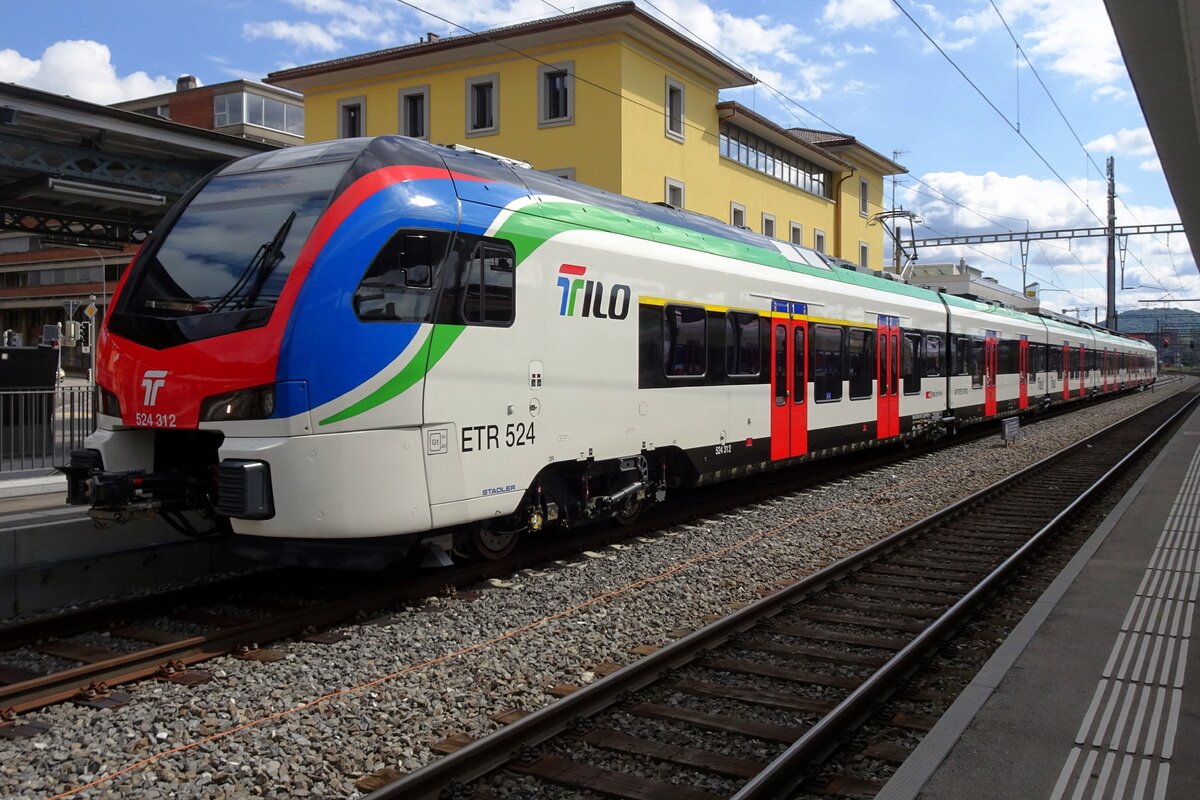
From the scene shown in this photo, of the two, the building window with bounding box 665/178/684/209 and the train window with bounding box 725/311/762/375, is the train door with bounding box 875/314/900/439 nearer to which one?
the train window with bounding box 725/311/762/375

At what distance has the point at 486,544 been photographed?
26.3 feet

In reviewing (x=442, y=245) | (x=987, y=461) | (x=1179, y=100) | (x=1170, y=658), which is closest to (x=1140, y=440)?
(x=987, y=461)

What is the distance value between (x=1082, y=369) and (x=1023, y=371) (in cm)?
1185

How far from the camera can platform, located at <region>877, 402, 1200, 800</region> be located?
3.88m

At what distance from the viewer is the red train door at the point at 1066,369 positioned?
104 feet

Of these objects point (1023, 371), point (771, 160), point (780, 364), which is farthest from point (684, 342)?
point (771, 160)

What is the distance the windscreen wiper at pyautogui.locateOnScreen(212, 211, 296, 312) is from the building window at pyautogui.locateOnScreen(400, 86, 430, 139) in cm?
Answer: 2444

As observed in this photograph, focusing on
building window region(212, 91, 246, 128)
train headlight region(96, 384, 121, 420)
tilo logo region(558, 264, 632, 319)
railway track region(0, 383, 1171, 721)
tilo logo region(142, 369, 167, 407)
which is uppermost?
building window region(212, 91, 246, 128)

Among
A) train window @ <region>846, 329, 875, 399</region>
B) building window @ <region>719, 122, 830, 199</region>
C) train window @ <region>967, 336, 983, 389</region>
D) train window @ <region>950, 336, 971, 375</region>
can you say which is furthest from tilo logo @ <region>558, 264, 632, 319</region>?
building window @ <region>719, 122, 830, 199</region>

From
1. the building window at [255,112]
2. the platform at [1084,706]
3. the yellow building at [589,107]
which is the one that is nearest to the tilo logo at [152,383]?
the platform at [1084,706]

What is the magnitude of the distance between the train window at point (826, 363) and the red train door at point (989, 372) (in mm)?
9519

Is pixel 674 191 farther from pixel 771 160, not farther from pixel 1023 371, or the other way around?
pixel 1023 371

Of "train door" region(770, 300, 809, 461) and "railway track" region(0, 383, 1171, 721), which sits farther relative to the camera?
"train door" region(770, 300, 809, 461)

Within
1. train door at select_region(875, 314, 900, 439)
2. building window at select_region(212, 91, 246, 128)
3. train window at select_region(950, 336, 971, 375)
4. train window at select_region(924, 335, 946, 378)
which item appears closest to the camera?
train door at select_region(875, 314, 900, 439)
